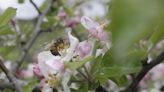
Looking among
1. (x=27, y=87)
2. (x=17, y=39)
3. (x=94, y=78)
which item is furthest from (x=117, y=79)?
(x=17, y=39)

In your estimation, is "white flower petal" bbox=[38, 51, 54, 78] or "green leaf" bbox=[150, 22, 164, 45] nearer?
"green leaf" bbox=[150, 22, 164, 45]

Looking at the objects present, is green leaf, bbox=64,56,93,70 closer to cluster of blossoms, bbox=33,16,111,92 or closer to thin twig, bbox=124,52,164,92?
cluster of blossoms, bbox=33,16,111,92

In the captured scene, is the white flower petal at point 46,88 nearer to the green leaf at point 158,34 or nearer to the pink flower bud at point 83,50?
the pink flower bud at point 83,50

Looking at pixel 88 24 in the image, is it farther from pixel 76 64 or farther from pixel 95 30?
pixel 76 64

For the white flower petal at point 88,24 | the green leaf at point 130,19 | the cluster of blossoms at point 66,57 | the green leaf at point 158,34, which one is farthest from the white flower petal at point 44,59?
the green leaf at point 130,19

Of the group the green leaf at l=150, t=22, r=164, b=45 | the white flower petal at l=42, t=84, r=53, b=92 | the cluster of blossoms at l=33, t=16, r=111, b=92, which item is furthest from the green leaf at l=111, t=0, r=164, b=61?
the white flower petal at l=42, t=84, r=53, b=92
